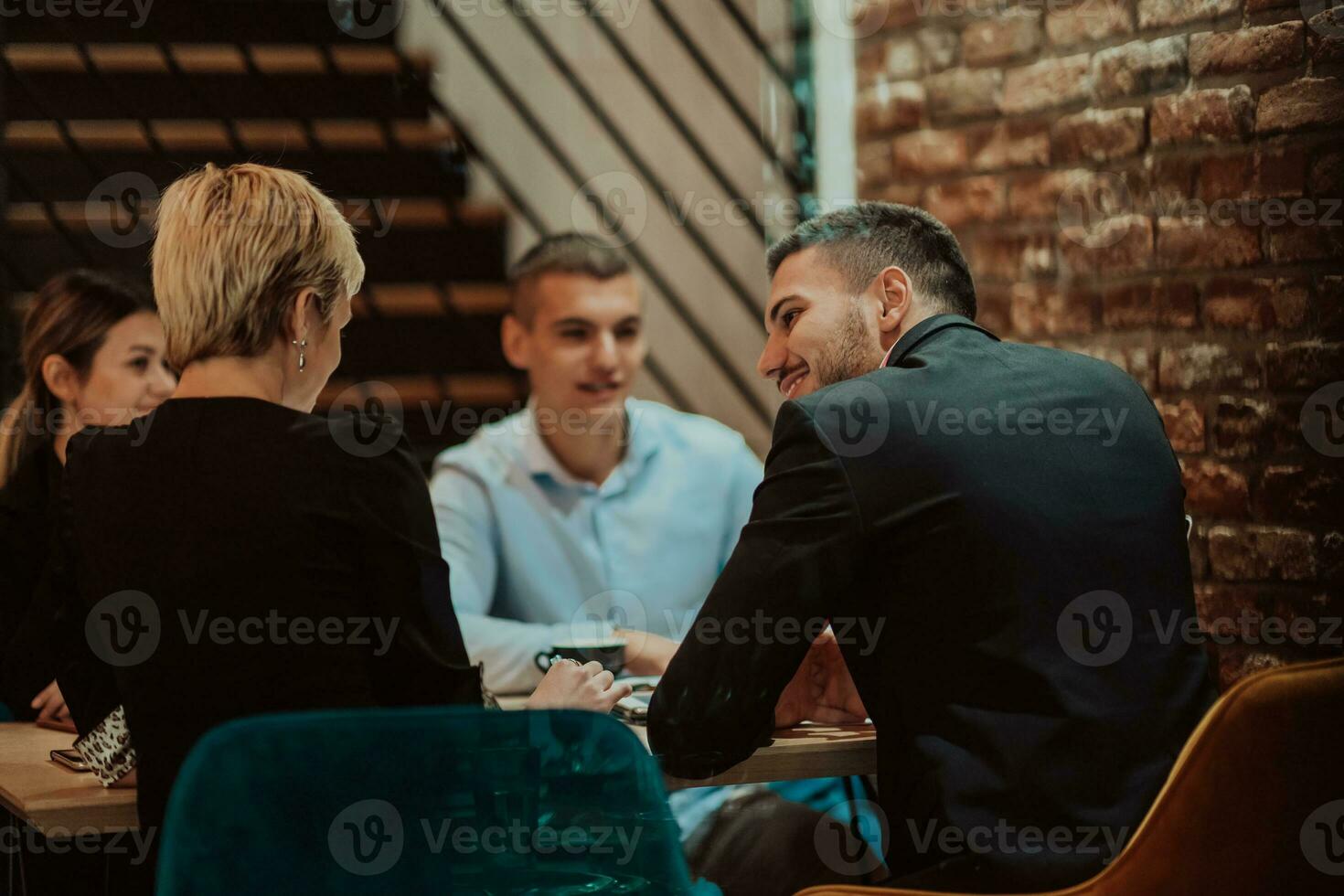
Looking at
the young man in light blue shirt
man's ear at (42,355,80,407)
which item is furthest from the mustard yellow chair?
man's ear at (42,355,80,407)

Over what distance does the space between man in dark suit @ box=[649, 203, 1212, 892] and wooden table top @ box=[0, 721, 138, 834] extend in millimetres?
A: 614

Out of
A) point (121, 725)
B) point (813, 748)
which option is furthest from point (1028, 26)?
point (121, 725)

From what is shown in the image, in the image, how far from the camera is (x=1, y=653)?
2.29 m

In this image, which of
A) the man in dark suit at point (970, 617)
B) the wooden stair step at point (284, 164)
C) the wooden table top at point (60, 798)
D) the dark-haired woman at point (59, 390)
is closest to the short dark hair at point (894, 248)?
the man in dark suit at point (970, 617)

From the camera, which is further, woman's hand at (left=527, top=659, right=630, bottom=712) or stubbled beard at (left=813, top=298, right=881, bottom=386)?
stubbled beard at (left=813, top=298, right=881, bottom=386)

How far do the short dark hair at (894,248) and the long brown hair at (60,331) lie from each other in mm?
1413

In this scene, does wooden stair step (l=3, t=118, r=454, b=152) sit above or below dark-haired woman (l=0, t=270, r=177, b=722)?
above

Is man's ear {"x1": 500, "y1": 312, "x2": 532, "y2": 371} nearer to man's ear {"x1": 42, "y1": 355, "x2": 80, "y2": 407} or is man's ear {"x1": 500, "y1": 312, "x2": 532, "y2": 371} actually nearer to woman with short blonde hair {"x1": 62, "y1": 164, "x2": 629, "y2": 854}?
man's ear {"x1": 42, "y1": 355, "x2": 80, "y2": 407}

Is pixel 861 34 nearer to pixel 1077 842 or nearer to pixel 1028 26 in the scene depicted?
pixel 1028 26

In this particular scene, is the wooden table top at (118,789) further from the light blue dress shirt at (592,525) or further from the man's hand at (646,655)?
the light blue dress shirt at (592,525)

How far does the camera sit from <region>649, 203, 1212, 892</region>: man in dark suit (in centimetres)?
158

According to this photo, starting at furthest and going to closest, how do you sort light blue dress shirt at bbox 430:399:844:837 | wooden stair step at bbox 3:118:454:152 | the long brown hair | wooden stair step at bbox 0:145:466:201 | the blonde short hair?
wooden stair step at bbox 3:118:454:152 < wooden stair step at bbox 0:145:466:201 < light blue dress shirt at bbox 430:399:844:837 < the long brown hair < the blonde short hair

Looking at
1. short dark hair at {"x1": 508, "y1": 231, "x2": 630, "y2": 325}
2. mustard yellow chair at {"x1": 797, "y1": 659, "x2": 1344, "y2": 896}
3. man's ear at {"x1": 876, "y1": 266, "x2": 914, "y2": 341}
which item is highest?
short dark hair at {"x1": 508, "y1": 231, "x2": 630, "y2": 325}

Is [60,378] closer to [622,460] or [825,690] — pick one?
[622,460]
